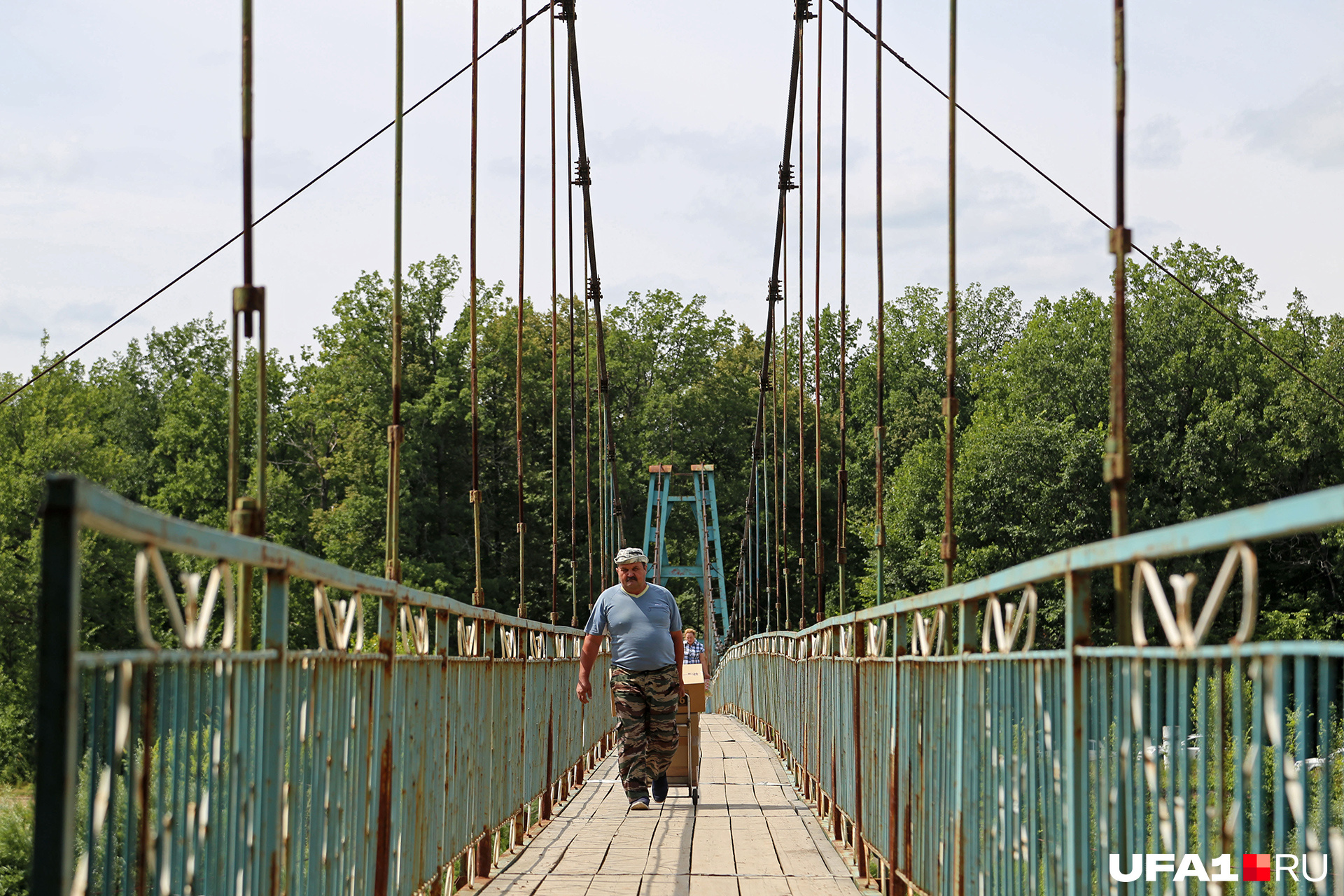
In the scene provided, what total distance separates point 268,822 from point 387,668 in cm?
94

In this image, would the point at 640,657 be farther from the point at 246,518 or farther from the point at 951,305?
→ the point at 246,518

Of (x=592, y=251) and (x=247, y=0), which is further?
(x=592, y=251)

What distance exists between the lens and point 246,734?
7.00 ft

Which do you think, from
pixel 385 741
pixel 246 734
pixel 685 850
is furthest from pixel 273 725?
pixel 685 850

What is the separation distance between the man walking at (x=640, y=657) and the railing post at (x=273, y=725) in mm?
3710

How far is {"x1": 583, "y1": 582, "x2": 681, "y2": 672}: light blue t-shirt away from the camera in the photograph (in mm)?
6094

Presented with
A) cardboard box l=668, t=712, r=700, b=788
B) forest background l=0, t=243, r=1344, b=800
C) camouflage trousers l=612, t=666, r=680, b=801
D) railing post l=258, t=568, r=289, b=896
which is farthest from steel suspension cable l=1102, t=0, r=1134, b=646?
forest background l=0, t=243, r=1344, b=800

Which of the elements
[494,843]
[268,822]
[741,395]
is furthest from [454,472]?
[268,822]

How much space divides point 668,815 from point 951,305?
2.46m

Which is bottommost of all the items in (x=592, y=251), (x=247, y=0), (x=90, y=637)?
(x=90, y=637)

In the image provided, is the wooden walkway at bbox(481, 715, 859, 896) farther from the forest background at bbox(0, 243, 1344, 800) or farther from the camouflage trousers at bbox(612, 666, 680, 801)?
the forest background at bbox(0, 243, 1344, 800)

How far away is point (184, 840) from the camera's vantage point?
74.4 inches

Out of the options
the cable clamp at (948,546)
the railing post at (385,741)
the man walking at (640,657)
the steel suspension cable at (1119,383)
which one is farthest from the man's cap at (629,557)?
the steel suspension cable at (1119,383)

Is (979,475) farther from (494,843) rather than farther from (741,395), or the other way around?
(494,843)
